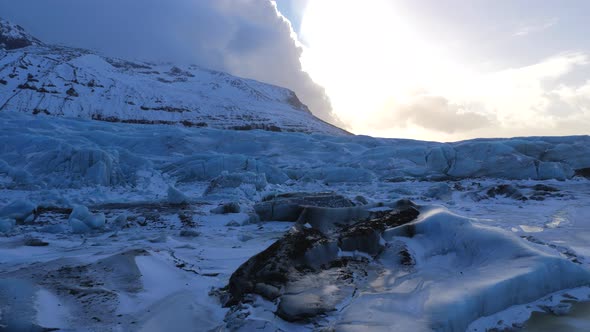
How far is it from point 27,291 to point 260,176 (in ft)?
34.3

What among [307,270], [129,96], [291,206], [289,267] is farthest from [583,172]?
[129,96]

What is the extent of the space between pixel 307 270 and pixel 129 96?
61.7 meters

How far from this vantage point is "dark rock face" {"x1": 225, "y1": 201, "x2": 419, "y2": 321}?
9.12 feet

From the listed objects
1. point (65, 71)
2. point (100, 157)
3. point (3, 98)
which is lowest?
point (100, 157)

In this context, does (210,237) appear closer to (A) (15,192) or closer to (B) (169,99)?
(A) (15,192)

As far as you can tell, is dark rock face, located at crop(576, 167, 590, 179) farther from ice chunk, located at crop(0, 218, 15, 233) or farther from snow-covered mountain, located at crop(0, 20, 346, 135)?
snow-covered mountain, located at crop(0, 20, 346, 135)

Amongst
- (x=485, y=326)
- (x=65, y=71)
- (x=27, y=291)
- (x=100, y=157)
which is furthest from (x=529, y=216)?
(x=65, y=71)

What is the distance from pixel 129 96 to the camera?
5769cm

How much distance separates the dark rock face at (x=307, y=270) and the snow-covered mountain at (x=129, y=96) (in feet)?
163

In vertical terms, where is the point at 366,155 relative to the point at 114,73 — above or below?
below

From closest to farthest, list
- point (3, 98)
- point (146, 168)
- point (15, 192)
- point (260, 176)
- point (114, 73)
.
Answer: point (15, 192)
point (260, 176)
point (146, 168)
point (3, 98)
point (114, 73)

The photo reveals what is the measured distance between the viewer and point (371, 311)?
2.62 metres

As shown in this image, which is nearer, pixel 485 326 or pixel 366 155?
pixel 485 326

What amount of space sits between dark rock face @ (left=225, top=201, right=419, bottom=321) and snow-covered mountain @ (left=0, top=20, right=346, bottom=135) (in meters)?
49.8
